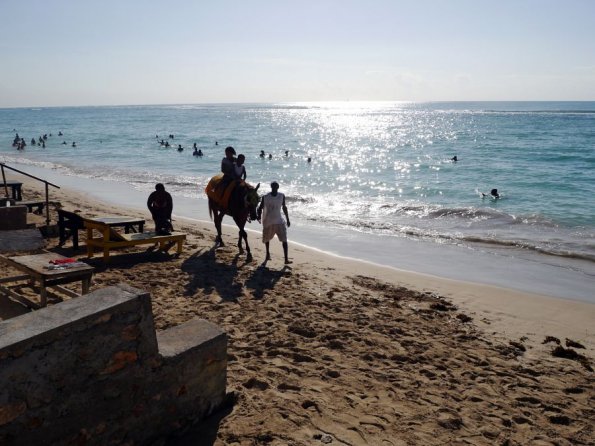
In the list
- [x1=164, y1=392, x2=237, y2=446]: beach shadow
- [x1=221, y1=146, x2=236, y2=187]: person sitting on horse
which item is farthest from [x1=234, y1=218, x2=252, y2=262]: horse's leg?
[x1=164, y1=392, x2=237, y2=446]: beach shadow

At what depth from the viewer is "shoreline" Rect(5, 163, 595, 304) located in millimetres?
9770

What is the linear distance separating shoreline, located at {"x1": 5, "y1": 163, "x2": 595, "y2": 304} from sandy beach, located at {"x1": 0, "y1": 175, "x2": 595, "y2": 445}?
0.76 m

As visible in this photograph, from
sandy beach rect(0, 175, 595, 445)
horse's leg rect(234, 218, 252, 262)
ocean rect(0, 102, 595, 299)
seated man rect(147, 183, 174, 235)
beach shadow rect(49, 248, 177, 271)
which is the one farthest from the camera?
ocean rect(0, 102, 595, 299)

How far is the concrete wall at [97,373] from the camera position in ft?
9.84

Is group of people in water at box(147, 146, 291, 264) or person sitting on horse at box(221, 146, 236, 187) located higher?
person sitting on horse at box(221, 146, 236, 187)

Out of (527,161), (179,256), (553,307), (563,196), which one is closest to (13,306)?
(179,256)

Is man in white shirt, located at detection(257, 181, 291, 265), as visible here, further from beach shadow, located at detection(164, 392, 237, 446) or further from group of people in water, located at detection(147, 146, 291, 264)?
beach shadow, located at detection(164, 392, 237, 446)

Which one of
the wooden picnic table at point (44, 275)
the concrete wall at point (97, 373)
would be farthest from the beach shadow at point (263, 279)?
the concrete wall at point (97, 373)

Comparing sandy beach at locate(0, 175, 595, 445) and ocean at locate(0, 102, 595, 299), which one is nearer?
sandy beach at locate(0, 175, 595, 445)

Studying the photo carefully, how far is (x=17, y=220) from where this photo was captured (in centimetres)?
1013

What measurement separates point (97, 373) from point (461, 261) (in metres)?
9.34

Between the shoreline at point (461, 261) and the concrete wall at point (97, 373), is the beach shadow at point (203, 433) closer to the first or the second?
the concrete wall at point (97, 373)

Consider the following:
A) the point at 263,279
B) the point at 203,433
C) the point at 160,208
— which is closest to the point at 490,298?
the point at 263,279

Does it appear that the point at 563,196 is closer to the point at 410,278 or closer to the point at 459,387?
the point at 410,278
